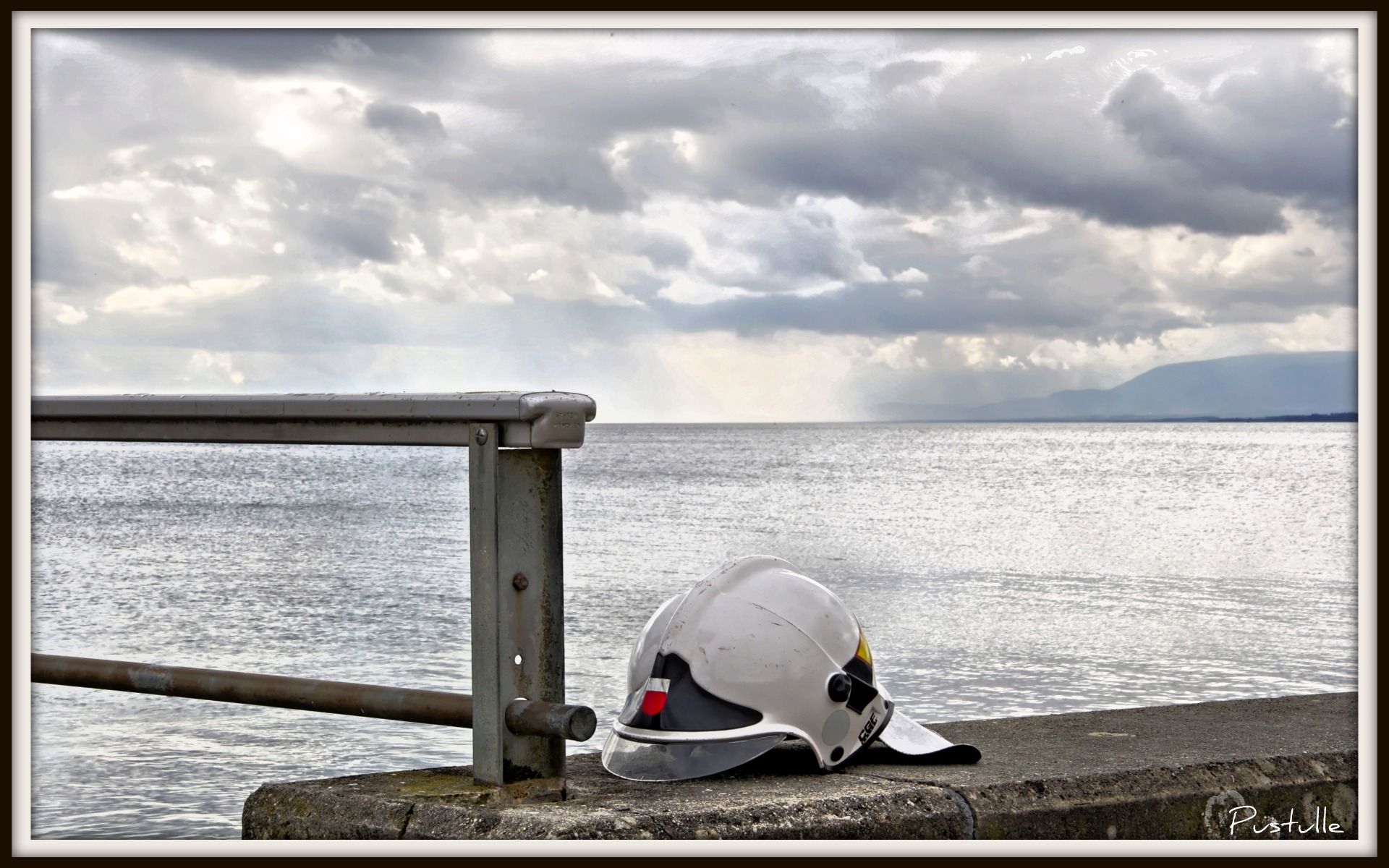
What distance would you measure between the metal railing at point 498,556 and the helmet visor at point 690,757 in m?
0.38

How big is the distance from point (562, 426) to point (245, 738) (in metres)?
6.45

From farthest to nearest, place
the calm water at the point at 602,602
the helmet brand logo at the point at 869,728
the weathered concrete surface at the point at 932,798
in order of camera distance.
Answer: the calm water at the point at 602,602, the helmet brand logo at the point at 869,728, the weathered concrete surface at the point at 932,798

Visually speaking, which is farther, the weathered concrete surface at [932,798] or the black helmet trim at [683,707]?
the black helmet trim at [683,707]

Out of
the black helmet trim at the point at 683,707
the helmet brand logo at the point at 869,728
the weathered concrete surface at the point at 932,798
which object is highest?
the black helmet trim at the point at 683,707

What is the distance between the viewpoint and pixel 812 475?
73.6 m

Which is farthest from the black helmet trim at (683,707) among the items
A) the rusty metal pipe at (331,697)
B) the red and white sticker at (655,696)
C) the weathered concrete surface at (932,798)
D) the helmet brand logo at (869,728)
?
the rusty metal pipe at (331,697)

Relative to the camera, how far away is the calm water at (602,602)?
26.4ft

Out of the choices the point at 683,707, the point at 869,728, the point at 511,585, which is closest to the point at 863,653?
the point at 869,728

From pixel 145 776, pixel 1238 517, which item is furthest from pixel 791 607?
pixel 1238 517

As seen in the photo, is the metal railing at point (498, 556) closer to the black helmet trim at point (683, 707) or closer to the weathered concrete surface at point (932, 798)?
the weathered concrete surface at point (932, 798)

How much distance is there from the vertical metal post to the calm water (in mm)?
1187

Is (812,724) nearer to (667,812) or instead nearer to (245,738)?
(667,812)

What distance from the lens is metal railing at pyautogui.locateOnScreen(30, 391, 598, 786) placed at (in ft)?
9.25

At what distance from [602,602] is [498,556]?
14651 mm
